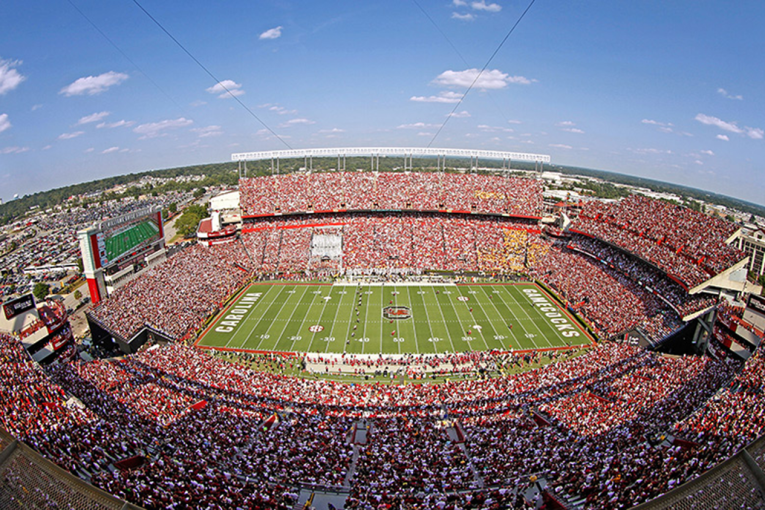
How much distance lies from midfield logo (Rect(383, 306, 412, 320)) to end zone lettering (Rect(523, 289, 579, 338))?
10963 millimetres

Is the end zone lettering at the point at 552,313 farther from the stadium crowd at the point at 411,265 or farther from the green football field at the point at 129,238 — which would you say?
the green football field at the point at 129,238

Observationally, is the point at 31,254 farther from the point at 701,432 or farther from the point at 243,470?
the point at 701,432

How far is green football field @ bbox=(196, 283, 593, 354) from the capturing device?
2616 centimetres

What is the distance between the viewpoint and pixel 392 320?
2941 cm

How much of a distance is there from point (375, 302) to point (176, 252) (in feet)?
68.0

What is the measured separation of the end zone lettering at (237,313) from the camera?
1133 inches

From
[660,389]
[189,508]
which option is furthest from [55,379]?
[660,389]

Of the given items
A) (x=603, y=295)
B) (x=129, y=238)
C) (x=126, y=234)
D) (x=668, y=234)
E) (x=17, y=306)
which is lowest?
(x=603, y=295)

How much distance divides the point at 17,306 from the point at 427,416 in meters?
21.8

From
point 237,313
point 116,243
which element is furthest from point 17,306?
point 237,313

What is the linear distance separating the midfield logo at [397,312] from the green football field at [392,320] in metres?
0.08

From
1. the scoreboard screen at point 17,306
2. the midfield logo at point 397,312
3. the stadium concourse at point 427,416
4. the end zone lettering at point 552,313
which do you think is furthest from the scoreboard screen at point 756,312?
the scoreboard screen at point 17,306

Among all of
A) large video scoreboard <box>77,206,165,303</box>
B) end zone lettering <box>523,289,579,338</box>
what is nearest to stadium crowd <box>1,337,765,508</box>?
end zone lettering <box>523,289,579,338</box>

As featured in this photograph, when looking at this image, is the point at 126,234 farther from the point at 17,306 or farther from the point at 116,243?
the point at 17,306
